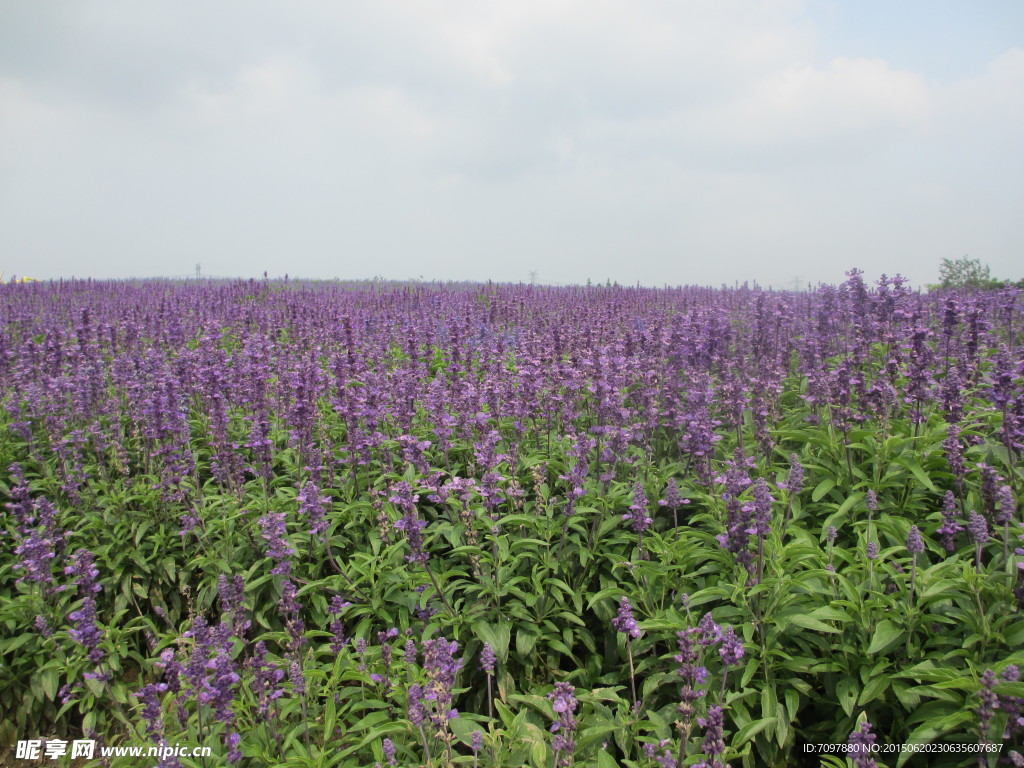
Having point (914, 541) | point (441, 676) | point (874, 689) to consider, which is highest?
point (914, 541)

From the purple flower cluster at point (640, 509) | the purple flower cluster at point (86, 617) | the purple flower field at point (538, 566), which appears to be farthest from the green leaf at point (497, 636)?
the purple flower cluster at point (86, 617)

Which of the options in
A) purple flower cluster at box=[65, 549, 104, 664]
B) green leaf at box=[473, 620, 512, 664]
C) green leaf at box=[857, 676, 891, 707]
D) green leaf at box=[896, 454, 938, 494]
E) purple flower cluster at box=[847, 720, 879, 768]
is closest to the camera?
purple flower cluster at box=[847, 720, 879, 768]

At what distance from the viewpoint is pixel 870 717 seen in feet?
12.4

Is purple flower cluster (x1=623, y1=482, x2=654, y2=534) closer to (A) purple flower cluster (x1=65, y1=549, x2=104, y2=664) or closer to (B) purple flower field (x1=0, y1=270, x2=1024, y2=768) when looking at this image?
(B) purple flower field (x1=0, y1=270, x2=1024, y2=768)

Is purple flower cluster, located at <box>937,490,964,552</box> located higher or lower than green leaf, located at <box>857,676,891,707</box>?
higher

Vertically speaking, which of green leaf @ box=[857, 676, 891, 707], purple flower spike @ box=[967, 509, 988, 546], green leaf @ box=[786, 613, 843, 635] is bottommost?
green leaf @ box=[857, 676, 891, 707]

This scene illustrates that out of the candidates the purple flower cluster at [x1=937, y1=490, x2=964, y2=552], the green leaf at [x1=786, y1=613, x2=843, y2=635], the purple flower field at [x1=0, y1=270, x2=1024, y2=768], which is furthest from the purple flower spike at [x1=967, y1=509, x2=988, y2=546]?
the green leaf at [x1=786, y1=613, x2=843, y2=635]

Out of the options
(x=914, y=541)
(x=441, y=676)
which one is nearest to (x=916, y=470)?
(x=914, y=541)

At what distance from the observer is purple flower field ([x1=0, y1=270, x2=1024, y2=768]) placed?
363cm

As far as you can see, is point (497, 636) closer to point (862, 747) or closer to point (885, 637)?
point (862, 747)

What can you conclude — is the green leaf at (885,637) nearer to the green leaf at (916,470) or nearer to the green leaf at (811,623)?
the green leaf at (811,623)

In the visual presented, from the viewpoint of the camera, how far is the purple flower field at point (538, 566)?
11.9ft

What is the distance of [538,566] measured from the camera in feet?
16.4

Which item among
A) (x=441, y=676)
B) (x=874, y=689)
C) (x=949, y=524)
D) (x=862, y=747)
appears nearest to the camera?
(x=862, y=747)
